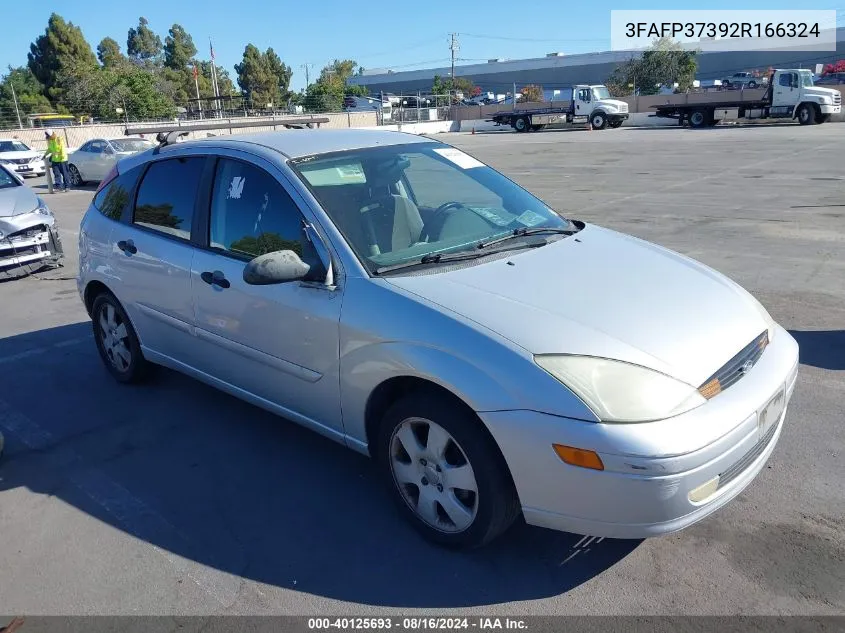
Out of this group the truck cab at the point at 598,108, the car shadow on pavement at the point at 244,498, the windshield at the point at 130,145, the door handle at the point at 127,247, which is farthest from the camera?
the truck cab at the point at 598,108

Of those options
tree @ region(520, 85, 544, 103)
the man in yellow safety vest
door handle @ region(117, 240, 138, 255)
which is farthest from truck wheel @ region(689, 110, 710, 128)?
tree @ region(520, 85, 544, 103)

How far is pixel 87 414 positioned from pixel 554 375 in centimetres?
351

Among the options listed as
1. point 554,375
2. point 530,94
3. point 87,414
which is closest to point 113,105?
point 530,94

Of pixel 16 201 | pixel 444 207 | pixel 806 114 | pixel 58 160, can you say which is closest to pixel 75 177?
pixel 58 160

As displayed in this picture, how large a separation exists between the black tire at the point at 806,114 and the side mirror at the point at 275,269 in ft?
120

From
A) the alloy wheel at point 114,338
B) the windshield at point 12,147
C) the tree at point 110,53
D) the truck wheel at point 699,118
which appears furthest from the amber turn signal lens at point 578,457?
the tree at point 110,53

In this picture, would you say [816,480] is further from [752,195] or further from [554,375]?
[752,195]

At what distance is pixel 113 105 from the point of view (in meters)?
47.1

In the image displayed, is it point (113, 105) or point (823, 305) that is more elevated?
point (113, 105)

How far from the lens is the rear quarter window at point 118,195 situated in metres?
4.95

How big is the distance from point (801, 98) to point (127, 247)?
35.9 metres

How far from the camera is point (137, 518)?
354 centimetres

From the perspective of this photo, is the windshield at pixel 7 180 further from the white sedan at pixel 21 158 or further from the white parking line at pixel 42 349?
the white sedan at pixel 21 158

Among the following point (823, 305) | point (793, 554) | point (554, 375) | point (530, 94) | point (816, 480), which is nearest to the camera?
point (554, 375)
